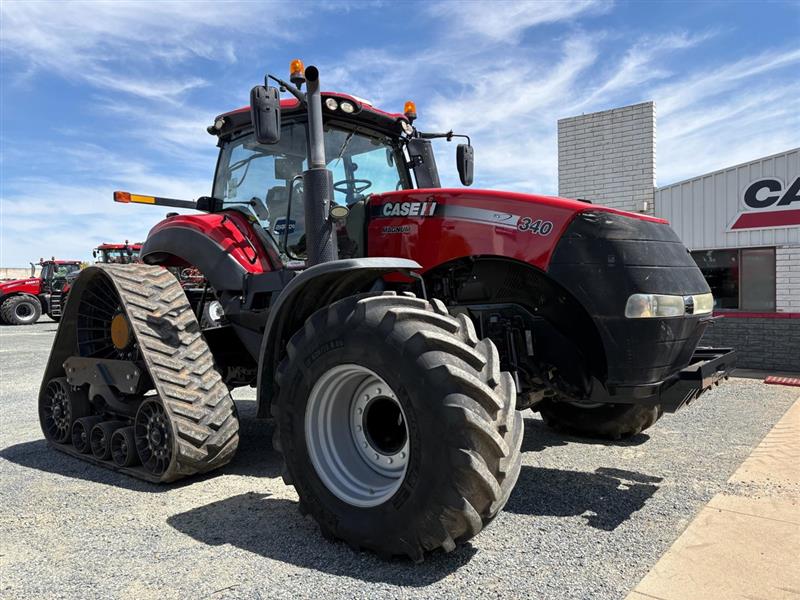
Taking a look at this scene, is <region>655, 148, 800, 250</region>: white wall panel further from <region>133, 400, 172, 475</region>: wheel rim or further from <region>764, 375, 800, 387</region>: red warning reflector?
<region>133, 400, 172, 475</region>: wheel rim

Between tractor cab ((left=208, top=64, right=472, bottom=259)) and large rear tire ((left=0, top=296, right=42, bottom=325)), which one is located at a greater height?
tractor cab ((left=208, top=64, right=472, bottom=259))

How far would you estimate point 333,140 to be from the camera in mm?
4680

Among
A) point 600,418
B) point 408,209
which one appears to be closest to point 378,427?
point 408,209

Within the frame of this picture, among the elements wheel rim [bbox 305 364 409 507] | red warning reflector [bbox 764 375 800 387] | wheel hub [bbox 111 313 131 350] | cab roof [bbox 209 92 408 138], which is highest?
cab roof [bbox 209 92 408 138]

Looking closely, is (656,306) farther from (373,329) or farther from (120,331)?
(120,331)

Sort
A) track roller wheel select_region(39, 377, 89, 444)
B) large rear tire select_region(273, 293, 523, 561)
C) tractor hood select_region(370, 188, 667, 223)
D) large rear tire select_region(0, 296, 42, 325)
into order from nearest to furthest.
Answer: large rear tire select_region(273, 293, 523, 561)
tractor hood select_region(370, 188, 667, 223)
track roller wheel select_region(39, 377, 89, 444)
large rear tire select_region(0, 296, 42, 325)

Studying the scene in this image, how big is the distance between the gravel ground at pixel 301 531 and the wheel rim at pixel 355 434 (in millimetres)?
338

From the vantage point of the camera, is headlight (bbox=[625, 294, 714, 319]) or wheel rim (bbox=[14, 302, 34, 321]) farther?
wheel rim (bbox=[14, 302, 34, 321])

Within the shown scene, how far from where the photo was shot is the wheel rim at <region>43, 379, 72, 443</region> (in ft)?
16.9

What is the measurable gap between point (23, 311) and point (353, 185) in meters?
22.1

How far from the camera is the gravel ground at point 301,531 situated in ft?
9.16

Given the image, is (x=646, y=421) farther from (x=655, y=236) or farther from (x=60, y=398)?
(x=60, y=398)

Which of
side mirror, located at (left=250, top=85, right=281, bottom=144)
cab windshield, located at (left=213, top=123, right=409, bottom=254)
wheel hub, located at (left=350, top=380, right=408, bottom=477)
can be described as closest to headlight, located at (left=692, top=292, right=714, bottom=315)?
wheel hub, located at (left=350, top=380, right=408, bottom=477)

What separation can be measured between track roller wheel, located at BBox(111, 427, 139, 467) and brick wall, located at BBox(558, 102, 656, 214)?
809 cm
